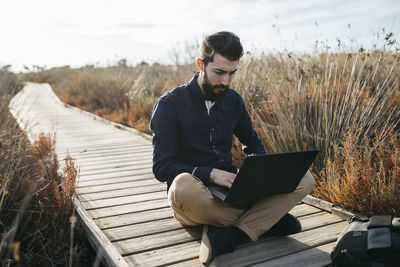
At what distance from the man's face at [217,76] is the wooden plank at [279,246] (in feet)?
3.18

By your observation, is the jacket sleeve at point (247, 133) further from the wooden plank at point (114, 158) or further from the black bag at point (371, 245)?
the wooden plank at point (114, 158)

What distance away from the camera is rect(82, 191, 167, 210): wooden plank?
2961 mm

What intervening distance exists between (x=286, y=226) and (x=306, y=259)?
0.28 m

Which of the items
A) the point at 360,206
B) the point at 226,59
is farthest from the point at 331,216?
the point at 226,59

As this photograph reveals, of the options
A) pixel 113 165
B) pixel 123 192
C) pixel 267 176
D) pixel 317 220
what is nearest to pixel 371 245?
pixel 267 176

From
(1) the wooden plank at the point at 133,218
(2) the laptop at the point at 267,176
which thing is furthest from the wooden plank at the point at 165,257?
(1) the wooden plank at the point at 133,218

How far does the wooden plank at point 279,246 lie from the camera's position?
6.73ft

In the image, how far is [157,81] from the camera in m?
9.66

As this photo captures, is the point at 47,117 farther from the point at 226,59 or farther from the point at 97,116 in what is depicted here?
the point at 226,59

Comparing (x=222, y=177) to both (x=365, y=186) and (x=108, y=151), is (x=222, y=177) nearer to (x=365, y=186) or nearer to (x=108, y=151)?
(x=365, y=186)

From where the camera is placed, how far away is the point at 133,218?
8.84 ft

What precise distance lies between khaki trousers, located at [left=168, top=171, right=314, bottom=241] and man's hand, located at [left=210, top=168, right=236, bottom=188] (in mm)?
79

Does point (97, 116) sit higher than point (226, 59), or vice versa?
point (226, 59)

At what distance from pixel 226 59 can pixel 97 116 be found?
677 cm
